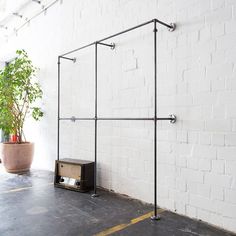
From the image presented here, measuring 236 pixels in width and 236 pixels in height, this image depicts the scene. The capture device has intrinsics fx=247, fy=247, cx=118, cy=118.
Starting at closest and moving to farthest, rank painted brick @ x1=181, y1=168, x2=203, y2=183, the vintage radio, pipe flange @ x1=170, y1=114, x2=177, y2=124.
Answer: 1. painted brick @ x1=181, y1=168, x2=203, y2=183
2. pipe flange @ x1=170, y1=114, x2=177, y2=124
3. the vintage radio

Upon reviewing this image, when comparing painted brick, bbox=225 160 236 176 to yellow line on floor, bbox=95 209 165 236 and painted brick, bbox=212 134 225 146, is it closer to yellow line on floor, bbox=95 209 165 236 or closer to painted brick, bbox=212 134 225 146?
painted brick, bbox=212 134 225 146

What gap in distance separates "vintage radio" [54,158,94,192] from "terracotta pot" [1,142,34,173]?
1288 mm

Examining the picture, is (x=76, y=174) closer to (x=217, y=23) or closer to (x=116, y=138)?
(x=116, y=138)

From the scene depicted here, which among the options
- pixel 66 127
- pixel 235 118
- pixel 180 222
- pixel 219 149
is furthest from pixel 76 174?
pixel 235 118

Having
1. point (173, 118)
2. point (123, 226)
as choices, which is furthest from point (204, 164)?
point (123, 226)

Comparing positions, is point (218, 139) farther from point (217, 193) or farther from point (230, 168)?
point (217, 193)

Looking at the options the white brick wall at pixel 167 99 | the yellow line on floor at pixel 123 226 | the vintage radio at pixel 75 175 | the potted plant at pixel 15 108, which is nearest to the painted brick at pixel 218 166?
the white brick wall at pixel 167 99

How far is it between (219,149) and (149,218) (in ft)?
3.00

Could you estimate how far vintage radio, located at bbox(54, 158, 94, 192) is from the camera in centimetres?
312

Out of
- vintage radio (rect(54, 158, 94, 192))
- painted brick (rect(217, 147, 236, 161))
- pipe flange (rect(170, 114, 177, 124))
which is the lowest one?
vintage radio (rect(54, 158, 94, 192))

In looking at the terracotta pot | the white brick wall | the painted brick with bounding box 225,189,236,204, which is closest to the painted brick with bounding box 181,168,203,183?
the white brick wall

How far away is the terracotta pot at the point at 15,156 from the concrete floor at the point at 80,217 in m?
1.12

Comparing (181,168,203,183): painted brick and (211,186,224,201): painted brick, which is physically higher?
(181,168,203,183): painted brick

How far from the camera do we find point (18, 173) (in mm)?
4289
